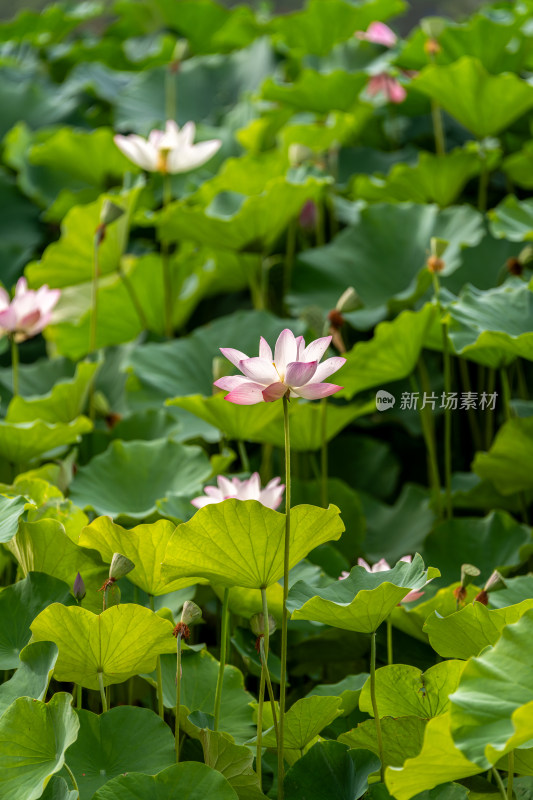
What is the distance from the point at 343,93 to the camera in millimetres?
1756

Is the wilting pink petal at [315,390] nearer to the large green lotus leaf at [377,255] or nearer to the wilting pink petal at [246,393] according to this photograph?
the wilting pink petal at [246,393]

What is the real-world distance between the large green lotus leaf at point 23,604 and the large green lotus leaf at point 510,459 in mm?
571

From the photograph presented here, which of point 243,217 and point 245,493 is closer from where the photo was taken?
point 245,493

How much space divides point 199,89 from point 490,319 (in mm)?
1301

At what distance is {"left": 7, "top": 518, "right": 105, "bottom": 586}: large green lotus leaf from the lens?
2.73 ft

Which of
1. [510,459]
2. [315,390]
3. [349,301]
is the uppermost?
[315,390]

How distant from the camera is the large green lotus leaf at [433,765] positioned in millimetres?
571

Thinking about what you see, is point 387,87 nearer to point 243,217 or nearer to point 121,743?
point 243,217

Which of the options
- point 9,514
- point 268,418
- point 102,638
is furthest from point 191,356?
point 102,638

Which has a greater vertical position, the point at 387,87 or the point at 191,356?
the point at 387,87

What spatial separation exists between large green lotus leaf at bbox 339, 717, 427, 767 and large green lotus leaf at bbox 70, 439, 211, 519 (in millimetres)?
408

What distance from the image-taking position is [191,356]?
136 cm

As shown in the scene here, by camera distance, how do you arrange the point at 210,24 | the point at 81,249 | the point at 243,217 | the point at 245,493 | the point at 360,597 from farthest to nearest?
1. the point at 210,24
2. the point at 81,249
3. the point at 243,217
4. the point at 245,493
5. the point at 360,597

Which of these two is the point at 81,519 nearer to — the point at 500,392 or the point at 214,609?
the point at 214,609
